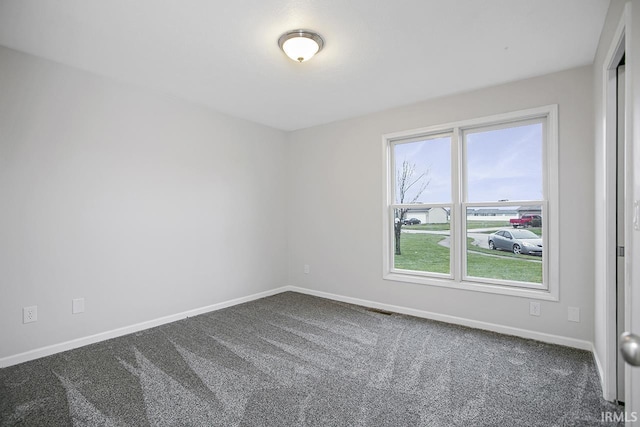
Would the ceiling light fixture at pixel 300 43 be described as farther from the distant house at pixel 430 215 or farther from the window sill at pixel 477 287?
the window sill at pixel 477 287

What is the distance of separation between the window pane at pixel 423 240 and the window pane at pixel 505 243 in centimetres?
27

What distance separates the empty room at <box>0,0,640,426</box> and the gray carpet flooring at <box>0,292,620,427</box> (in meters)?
0.02

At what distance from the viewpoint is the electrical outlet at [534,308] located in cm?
300

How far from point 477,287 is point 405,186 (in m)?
1.41

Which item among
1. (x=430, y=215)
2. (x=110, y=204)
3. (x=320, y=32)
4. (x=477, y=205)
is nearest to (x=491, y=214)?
(x=477, y=205)

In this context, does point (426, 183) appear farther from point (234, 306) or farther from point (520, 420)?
point (234, 306)

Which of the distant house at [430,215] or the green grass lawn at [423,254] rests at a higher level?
the distant house at [430,215]

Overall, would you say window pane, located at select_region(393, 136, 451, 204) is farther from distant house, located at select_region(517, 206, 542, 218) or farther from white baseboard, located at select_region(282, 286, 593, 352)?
white baseboard, located at select_region(282, 286, 593, 352)

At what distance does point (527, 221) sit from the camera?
→ 3189 mm

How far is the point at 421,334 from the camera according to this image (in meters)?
3.14

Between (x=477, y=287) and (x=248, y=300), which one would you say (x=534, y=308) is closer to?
(x=477, y=287)

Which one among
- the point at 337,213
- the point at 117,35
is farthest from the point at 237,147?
the point at 117,35

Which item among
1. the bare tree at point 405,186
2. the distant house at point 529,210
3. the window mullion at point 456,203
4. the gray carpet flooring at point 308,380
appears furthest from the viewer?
the bare tree at point 405,186

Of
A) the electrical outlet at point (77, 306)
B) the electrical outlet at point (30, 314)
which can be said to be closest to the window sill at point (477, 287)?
the electrical outlet at point (77, 306)
